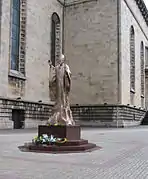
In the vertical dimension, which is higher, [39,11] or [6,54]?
[39,11]

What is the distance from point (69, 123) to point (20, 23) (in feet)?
64.9

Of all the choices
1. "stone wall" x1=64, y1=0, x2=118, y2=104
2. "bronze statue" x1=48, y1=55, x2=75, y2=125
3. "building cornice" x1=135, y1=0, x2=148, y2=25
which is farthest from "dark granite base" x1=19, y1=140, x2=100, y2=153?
"building cornice" x1=135, y1=0, x2=148, y2=25

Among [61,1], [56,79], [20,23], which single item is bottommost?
[56,79]

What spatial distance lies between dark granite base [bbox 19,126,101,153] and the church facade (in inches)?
579

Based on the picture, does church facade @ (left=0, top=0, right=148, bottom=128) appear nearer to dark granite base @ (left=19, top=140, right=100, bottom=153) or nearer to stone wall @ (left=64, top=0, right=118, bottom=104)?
stone wall @ (left=64, top=0, right=118, bottom=104)

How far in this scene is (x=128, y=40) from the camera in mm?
37156

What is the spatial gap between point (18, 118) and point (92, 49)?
12436 mm

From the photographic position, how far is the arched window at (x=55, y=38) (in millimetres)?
34531

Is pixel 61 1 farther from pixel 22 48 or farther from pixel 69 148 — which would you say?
pixel 69 148

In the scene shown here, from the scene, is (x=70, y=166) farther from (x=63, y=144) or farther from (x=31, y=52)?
(x=31, y=52)

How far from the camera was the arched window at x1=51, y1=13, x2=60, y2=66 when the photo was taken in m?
34.5

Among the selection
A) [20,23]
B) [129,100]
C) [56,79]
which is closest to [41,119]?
[20,23]

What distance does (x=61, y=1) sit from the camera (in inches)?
1431

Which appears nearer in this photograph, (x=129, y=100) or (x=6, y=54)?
(x=6, y=54)
